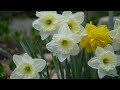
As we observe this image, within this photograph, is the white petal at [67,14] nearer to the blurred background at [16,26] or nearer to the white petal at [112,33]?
the white petal at [112,33]

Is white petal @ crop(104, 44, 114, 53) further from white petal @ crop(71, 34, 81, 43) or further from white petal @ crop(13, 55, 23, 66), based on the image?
white petal @ crop(13, 55, 23, 66)

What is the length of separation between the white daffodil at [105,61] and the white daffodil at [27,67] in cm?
18

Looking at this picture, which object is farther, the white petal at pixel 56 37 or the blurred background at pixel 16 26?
the blurred background at pixel 16 26

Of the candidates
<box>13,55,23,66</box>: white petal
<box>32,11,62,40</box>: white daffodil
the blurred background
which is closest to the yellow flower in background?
<box>32,11,62,40</box>: white daffodil

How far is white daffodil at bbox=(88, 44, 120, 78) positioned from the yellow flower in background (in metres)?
0.02

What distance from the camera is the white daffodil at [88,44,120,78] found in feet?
5.07

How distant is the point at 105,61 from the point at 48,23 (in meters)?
0.24

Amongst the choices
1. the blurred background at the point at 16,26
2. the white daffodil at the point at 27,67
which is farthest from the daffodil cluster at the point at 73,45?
the blurred background at the point at 16,26

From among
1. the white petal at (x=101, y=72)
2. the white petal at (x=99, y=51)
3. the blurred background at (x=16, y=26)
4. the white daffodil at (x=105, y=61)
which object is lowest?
the blurred background at (x=16, y=26)

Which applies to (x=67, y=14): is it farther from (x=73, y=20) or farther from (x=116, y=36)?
(x=116, y=36)

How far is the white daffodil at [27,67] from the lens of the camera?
59.8 inches

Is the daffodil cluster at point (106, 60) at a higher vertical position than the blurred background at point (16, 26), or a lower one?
higher
